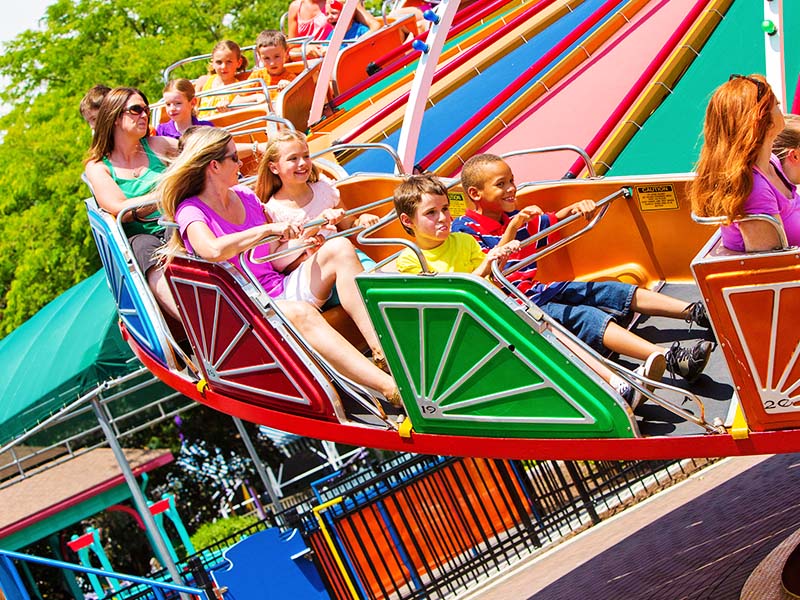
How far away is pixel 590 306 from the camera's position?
4.43 meters

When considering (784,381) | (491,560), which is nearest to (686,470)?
(491,560)

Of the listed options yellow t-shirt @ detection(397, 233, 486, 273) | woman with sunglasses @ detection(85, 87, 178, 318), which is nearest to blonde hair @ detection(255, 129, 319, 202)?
woman with sunglasses @ detection(85, 87, 178, 318)

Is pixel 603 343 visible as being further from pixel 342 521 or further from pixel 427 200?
pixel 342 521

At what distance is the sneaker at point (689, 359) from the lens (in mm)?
3852

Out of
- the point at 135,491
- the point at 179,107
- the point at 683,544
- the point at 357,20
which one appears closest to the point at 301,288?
the point at 179,107

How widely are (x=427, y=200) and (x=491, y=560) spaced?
5794 millimetres

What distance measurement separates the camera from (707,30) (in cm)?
670

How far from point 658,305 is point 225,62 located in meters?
5.62

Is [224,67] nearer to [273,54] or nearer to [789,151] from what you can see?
[273,54]

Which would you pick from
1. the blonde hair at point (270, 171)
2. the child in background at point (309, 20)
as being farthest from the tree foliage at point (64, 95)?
the blonde hair at point (270, 171)

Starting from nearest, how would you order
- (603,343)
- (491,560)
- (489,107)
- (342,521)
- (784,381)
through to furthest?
1. (784,381)
2. (603,343)
3. (489,107)
4. (342,521)
5. (491,560)

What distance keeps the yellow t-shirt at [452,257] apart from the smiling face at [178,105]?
3168 millimetres

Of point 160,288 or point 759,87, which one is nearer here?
point 759,87

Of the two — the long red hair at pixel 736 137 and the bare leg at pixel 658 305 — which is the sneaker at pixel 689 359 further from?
the long red hair at pixel 736 137
